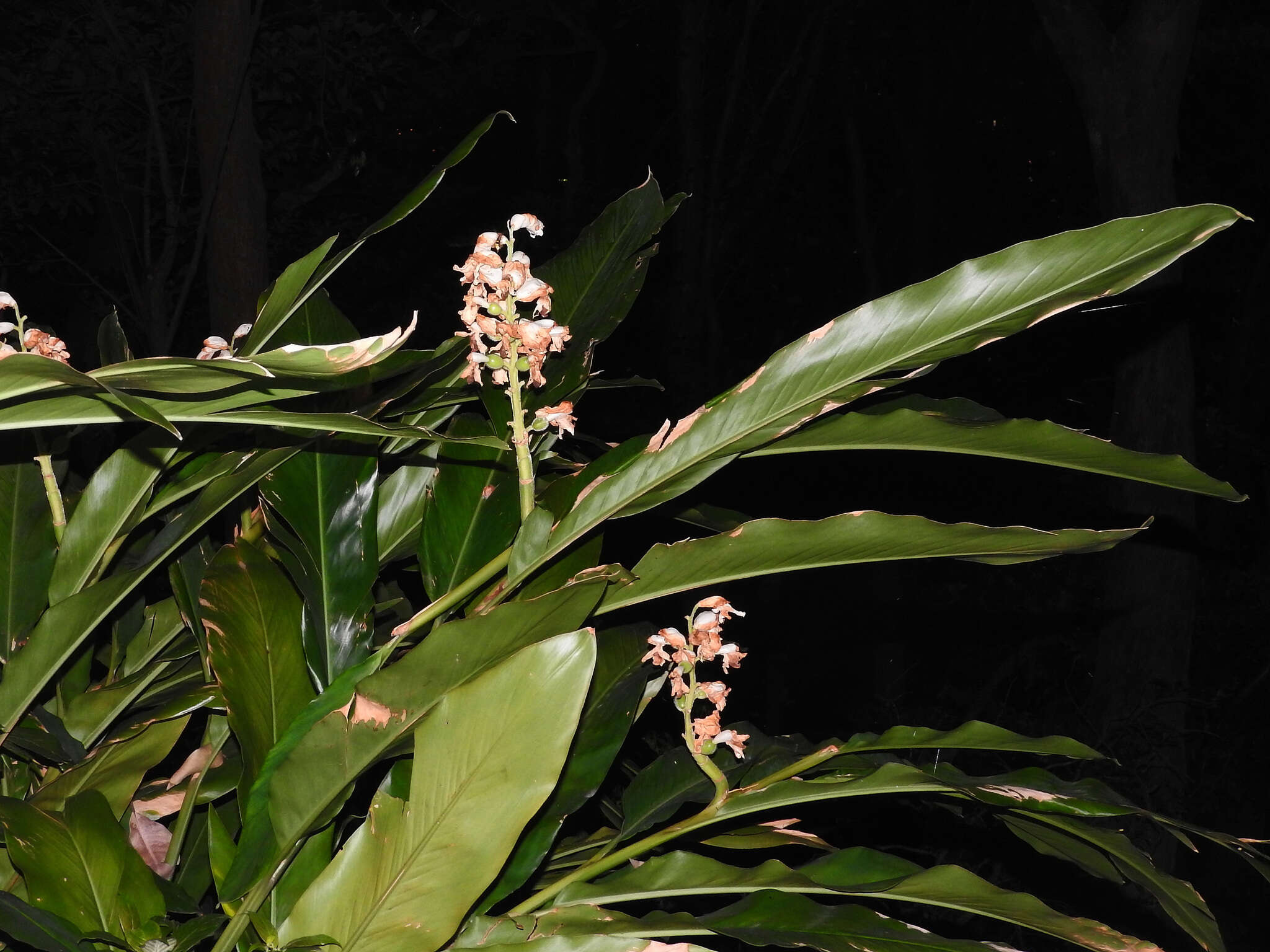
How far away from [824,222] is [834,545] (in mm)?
5534

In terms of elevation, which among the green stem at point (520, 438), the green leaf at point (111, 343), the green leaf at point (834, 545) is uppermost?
the green leaf at point (111, 343)

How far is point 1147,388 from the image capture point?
245cm

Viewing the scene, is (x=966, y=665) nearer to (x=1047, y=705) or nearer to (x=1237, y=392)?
(x=1047, y=705)

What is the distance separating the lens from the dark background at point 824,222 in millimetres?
2170

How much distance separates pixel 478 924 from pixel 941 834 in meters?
2.32

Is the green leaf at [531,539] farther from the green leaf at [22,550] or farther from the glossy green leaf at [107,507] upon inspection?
the green leaf at [22,550]

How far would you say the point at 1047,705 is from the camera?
12.2 ft

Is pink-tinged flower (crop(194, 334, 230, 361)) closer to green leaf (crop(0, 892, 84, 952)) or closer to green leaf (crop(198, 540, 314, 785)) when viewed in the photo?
green leaf (crop(198, 540, 314, 785))

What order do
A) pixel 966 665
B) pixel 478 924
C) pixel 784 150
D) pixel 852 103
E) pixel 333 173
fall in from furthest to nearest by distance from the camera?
1. pixel 852 103
2. pixel 784 150
3. pixel 966 665
4. pixel 333 173
5. pixel 478 924

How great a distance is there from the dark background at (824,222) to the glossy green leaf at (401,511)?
22 centimetres

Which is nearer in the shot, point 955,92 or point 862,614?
point 862,614

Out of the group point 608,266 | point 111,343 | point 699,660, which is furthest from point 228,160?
point 699,660

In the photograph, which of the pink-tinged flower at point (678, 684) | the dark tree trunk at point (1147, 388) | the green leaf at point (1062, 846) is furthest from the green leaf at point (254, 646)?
the dark tree trunk at point (1147, 388)

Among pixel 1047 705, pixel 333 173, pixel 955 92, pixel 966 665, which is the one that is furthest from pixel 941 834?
pixel 955 92
